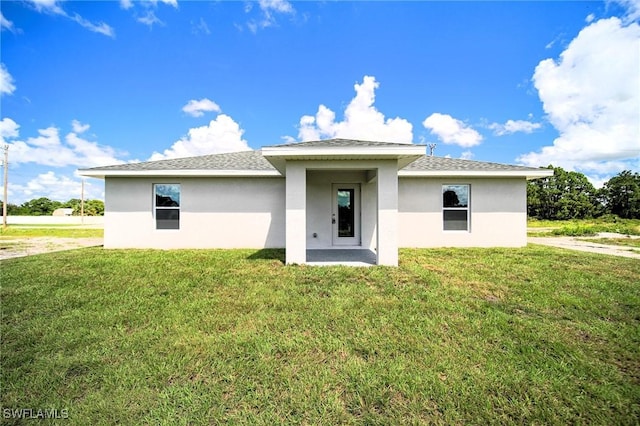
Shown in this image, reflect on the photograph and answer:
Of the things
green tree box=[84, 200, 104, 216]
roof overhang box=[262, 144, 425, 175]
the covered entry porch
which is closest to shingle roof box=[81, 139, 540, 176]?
the covered entry porch

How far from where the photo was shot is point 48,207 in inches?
1970

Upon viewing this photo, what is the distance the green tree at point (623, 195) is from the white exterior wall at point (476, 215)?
36.0m

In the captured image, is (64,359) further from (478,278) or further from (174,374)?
(478,278)

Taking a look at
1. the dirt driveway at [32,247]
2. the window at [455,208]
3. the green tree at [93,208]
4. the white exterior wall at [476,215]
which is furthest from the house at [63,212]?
the window at [455,208]

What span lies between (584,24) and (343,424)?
1785cm

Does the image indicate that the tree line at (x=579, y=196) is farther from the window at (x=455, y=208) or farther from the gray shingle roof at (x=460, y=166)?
the window at (x=455, y=208)

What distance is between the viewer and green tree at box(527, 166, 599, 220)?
3472 cm

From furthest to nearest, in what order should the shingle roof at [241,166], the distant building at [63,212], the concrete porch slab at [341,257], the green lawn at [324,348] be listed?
the distant building at [63,212] → the shingle roof at [241,166] → the concrete porch slab at [341,257] → the green lawn at [324,348]

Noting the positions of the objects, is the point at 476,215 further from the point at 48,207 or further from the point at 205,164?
the point at 48,207

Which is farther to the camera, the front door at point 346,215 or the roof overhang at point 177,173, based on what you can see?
the front door at point 346,215

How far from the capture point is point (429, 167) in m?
11.0

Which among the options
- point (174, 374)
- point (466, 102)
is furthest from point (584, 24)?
point (174, 374)

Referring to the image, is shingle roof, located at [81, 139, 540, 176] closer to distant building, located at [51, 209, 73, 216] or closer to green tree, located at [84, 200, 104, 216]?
green tree, located at [84, 200, 104, 216]

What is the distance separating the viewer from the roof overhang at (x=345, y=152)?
6918 mm
